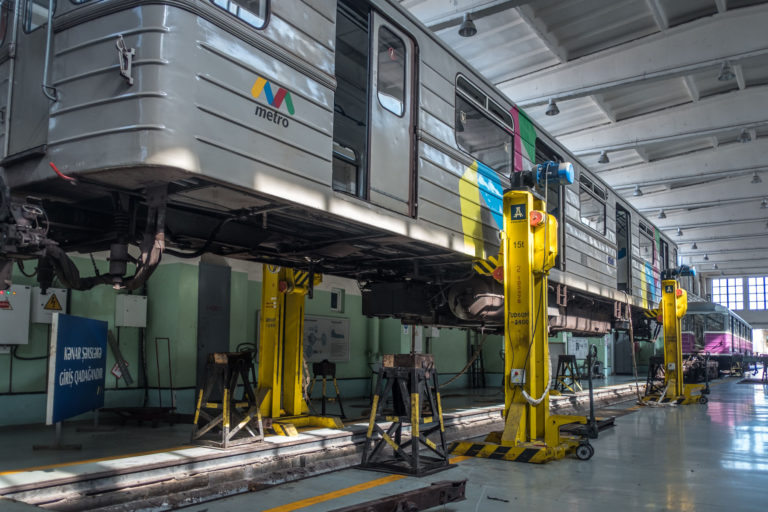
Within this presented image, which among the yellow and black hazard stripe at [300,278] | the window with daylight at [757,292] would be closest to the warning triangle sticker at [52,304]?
the yellow and black hazard stripe at [300,278]

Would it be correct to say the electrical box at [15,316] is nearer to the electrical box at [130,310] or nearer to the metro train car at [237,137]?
the electrical box at [130,310]

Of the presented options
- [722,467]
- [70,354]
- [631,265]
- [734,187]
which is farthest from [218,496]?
[734,187]

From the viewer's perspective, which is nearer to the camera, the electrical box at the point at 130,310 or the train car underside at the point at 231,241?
the train car underside at the point at 231,241

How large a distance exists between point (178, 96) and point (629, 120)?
13.0 m

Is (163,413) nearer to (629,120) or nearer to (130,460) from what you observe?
(130,460)

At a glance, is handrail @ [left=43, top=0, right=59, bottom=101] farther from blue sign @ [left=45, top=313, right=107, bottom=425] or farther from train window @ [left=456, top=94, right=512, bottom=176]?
train window @ [left=456, top=94, right=512, bottom=176]

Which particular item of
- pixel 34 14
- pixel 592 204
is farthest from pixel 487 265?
Result: pixel 34 14

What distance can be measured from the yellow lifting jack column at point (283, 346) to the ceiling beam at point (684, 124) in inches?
382

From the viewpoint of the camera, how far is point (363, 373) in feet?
41.8

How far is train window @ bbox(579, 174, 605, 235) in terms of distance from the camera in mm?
9438

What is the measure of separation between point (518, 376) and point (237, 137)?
4179 millimetres

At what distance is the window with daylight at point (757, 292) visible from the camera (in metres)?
41.1

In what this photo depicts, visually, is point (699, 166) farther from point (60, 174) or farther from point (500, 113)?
point (60, 174)

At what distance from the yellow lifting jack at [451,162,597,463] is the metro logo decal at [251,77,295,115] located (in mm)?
3453
